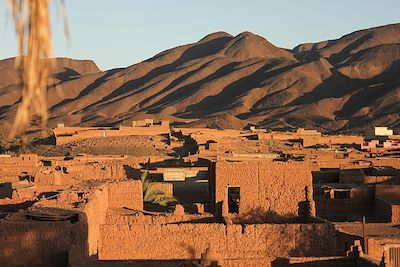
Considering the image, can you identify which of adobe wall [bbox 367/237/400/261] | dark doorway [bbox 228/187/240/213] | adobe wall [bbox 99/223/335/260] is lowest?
adobe wall [bbox 367/237/400/261]

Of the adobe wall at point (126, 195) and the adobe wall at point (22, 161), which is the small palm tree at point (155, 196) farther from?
the adobe wall at point (22, 161)

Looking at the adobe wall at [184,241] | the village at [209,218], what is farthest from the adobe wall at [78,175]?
the adobe wall at [184,241]

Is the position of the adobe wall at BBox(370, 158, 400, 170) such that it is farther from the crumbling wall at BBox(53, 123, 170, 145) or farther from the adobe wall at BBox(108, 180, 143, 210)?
the crumbling wall at BBox(53, 123, 170, 145)

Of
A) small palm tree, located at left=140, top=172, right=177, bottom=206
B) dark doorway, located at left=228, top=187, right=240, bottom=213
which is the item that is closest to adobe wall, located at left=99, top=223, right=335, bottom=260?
dark doorway, located at left=228, top=187, right=240, bottom=213

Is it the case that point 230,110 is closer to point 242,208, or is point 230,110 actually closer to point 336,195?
point 336,195

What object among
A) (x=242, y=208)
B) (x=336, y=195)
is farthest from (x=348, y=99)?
(x=242, y=208)

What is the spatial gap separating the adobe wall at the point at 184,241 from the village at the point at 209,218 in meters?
0.02

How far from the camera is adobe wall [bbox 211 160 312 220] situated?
48.1 feet

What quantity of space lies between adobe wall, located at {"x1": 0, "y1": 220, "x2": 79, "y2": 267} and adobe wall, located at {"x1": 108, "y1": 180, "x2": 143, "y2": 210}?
581cm

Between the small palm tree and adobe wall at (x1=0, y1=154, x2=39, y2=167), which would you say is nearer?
the small palm tree

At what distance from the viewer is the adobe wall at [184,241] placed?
1241 cm

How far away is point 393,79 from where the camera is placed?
92.8 metres

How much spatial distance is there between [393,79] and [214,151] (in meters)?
62.3

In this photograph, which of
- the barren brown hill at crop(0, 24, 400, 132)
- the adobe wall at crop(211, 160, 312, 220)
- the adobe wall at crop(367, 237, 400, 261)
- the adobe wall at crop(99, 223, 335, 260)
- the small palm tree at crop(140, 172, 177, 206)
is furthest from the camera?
the barren brown hill at crop(0, 24, 400, 132)
